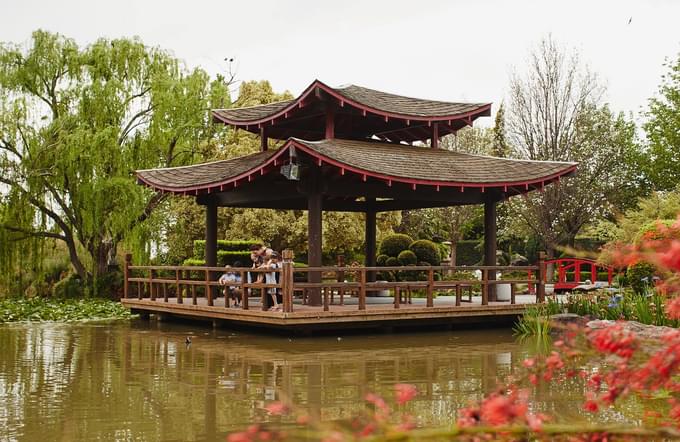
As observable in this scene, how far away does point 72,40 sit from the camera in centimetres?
2530

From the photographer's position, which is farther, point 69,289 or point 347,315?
point 69,289

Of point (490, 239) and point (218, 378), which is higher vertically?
point (490, 239)

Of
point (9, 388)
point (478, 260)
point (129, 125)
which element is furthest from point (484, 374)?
point (478, 260)

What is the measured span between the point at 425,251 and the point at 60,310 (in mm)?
10540

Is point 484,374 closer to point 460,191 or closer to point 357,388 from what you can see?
point 357,388

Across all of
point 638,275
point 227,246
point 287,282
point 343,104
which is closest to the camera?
point 287,282

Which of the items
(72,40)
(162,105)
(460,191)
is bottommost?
(460,191)

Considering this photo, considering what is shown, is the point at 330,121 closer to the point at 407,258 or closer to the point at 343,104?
the point at 343,104

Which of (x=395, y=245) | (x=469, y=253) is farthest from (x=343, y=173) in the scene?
(x=469, y=253)

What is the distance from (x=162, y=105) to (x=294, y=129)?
22.7 ft

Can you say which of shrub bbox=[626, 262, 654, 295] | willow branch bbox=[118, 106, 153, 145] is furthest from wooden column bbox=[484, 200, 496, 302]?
willow branch bbox=[118, 106, 153, 145]

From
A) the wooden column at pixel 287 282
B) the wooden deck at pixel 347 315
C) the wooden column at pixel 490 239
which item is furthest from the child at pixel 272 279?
the wooden column at pixel 490 239

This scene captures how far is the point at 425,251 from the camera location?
25141 mm

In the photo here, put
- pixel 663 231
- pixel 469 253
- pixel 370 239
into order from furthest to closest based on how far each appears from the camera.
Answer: pixel 469 253 → pixel 370 239 → pixel 663 231
